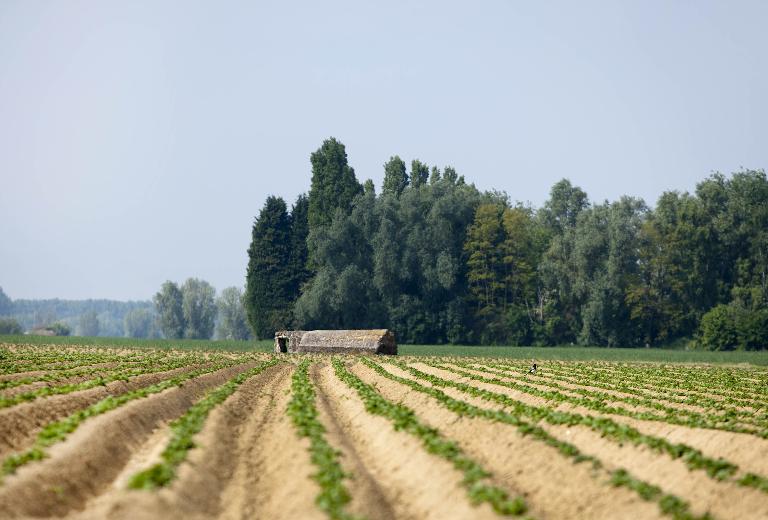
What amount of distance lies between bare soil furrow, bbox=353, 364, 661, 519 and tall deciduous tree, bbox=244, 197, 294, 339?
7283cm

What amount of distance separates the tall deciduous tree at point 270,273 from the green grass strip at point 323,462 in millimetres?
69271

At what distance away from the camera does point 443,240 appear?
297ft

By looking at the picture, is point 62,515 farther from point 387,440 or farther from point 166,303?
point 166,303

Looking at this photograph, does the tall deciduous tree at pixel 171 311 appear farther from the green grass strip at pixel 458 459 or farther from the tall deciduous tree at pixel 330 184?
the green grass strip at pixel 458 459

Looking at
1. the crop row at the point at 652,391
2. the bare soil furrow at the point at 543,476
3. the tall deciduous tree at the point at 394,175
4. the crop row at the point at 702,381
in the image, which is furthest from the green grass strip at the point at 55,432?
the tall deciduous tree at the point at 394,175

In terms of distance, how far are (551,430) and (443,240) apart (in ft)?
231

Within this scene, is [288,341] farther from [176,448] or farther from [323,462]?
[323,462]

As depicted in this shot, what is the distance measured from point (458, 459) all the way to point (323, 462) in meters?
2.18

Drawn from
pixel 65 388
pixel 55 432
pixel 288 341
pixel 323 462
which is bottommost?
pixel 323 462

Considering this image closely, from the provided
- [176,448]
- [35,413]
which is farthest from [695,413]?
[35,413]

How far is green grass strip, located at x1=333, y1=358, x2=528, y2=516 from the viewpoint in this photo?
496 inches

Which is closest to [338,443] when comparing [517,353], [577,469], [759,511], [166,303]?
[577,469]

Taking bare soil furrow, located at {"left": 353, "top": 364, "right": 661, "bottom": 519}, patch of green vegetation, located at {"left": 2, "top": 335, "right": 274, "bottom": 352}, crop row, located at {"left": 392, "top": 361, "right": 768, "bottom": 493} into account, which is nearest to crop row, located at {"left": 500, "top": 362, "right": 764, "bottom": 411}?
crop row, located at {"left": 392, "top": 361, "right": 768, "bottom": 493}

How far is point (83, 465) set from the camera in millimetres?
15180
